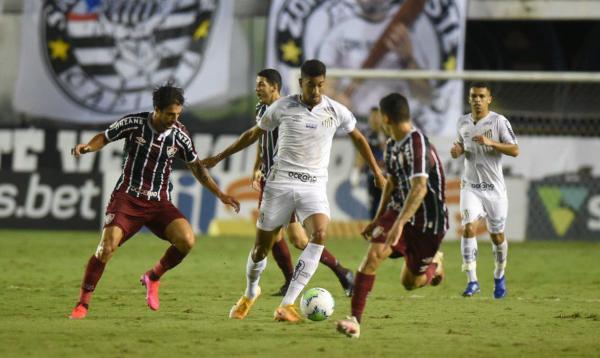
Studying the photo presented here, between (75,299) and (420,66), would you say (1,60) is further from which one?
Answer: (75,299)

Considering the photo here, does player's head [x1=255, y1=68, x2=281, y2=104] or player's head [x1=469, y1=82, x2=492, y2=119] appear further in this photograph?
player's head [x1=469, y1=82, x2=492, y2=119]

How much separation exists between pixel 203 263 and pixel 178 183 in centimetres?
478

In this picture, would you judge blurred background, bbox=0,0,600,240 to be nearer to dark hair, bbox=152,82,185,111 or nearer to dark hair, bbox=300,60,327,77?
dark hair, bbox=152,82,185,111

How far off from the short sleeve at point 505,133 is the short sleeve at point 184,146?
352cm

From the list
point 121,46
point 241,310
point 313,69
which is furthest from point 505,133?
point 121,46

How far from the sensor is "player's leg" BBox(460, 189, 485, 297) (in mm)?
12273

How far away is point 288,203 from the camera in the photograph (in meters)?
9.88

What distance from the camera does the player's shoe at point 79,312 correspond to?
9711mm

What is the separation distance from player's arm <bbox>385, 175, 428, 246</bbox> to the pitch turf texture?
74 centimetres

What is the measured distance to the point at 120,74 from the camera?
22.9 meters

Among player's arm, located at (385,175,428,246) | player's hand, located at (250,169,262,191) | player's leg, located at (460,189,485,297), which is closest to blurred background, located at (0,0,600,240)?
player's leg, located at (460,189,485,297)

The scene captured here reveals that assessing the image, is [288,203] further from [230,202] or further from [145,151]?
[145,151]

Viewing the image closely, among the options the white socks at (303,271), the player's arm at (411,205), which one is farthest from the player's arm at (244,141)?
the player's arm at (411,205)

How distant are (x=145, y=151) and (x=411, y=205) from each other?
2456mm
